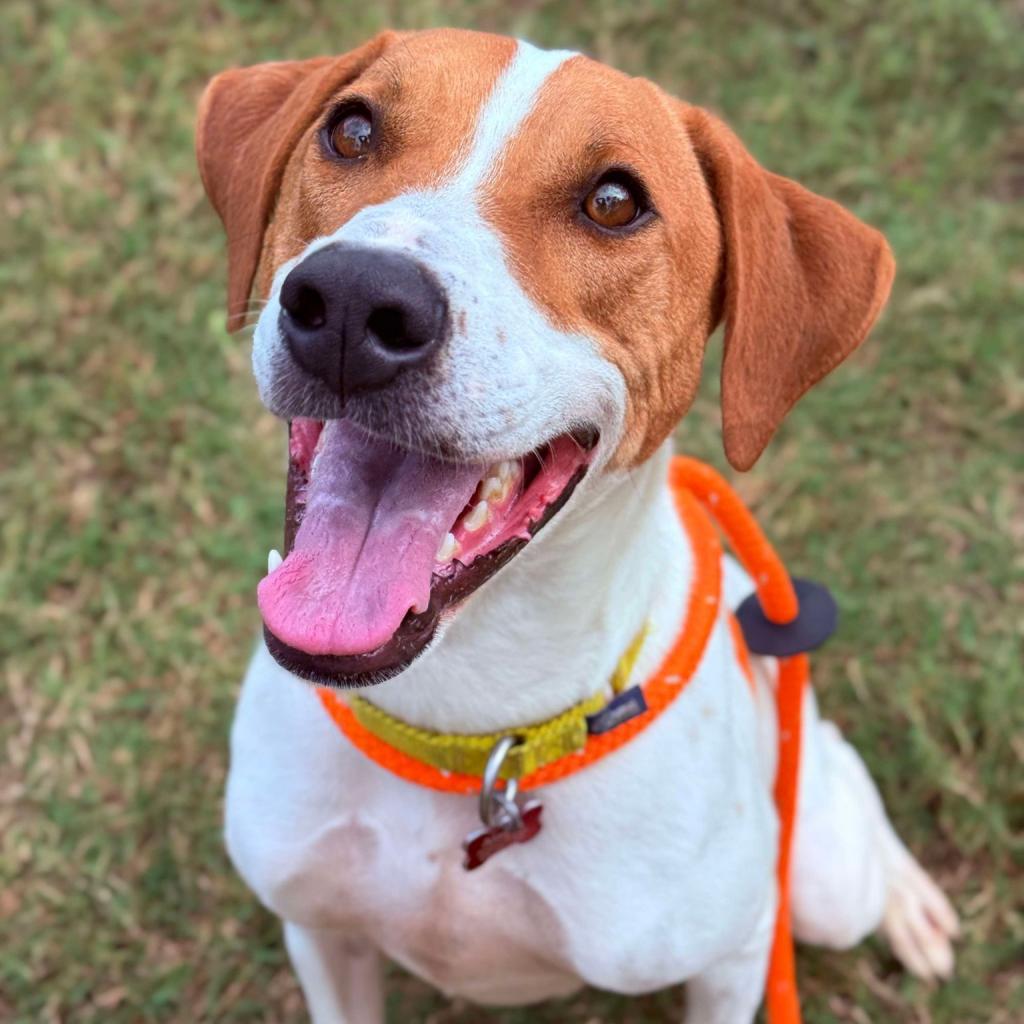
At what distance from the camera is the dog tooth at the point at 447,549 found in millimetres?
2240

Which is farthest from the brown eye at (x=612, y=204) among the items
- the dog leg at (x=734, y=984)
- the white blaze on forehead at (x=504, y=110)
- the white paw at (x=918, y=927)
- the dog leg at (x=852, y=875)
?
the white paw at (x=918, y=927)

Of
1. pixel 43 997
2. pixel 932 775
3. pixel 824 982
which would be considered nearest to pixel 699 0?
pixel 932 775

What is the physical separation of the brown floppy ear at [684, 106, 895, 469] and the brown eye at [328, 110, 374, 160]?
667mm

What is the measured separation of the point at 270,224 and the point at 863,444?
3068 millimetres

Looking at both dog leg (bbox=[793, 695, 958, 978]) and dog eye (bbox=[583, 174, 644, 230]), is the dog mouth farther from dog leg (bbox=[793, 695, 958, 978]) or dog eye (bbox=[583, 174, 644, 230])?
dog leg (bbox=[793, 695, 958, 978])

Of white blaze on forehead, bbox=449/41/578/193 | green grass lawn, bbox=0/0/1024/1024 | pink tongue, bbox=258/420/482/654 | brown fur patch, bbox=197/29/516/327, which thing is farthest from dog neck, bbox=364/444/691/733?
green grass lawn, bbox=0/0/1024/1024

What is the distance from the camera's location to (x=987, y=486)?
197 inches

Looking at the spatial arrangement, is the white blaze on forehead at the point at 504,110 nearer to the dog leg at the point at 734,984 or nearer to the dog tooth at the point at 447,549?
the dog tooth at the point at 447,549

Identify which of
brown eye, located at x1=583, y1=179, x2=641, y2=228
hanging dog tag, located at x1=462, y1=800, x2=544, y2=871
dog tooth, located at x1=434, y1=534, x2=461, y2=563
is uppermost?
brown eye, located at x1=583, y1=179, x2=641, y2=228

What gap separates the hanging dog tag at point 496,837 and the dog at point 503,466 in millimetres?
19

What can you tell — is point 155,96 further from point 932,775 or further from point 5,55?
point 932,775

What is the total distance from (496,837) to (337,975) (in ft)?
2.84

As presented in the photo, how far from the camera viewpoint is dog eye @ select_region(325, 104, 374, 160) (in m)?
2.51

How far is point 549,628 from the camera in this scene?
2613 millimetres
